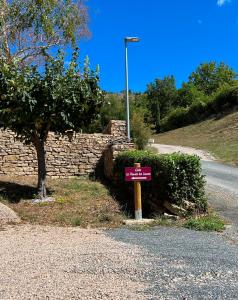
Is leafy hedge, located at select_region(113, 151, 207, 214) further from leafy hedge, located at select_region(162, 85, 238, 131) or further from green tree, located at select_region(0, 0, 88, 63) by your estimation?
leafy hedge, located at select_region(162, 85, 238, 131)

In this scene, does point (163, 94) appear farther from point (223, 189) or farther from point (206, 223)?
point (206, 223)

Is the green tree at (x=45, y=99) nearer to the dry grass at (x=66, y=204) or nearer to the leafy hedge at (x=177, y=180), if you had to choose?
the dry grass at (x=66, y=204)

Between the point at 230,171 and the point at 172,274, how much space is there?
1543 cm

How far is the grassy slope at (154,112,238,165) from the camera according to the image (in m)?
28.4

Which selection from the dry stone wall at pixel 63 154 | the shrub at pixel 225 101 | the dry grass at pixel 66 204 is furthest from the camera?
the shrub at pixel 225 101

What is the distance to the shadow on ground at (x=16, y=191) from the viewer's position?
501 inches

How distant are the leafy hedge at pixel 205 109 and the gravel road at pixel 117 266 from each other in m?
38.2

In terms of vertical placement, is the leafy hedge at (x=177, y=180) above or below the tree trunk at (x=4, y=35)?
below

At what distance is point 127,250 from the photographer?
275 inches

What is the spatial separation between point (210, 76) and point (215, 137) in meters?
49.1

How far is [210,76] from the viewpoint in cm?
8219

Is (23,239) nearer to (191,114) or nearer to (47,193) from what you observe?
(47,193)

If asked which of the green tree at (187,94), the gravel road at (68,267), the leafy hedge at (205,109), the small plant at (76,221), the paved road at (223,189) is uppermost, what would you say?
the green tree at (187,94)

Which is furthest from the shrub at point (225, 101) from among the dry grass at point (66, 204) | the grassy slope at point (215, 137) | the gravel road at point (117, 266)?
the gravel road at point (117, 266)
